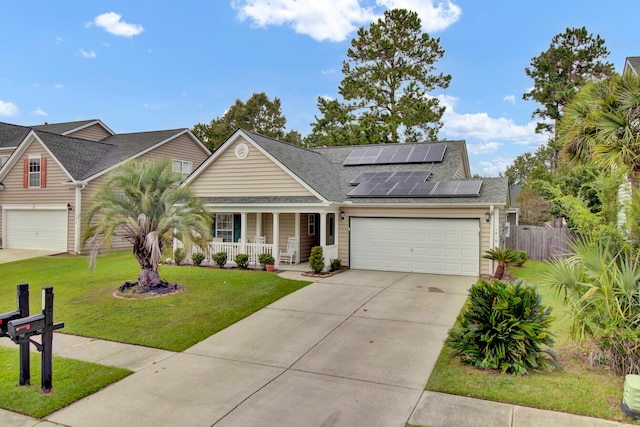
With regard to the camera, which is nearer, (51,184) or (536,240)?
(536,240)

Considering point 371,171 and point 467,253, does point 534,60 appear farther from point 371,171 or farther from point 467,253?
point 467,253

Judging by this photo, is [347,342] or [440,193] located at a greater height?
[440,193]

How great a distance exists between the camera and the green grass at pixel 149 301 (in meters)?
7.59

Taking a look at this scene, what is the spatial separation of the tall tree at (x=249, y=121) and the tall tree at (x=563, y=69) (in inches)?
980

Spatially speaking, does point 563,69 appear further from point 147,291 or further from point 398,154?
point 147,291

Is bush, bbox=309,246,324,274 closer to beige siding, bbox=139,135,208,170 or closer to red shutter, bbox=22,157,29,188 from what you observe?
beige siding, bbox=139,135,208,170

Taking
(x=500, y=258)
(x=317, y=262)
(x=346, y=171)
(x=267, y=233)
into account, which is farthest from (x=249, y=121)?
(x=500, y=258)

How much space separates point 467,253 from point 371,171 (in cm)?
614

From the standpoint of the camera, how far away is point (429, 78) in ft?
101

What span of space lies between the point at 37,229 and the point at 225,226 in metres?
10.4

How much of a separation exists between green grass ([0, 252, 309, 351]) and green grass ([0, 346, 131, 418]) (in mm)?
1165

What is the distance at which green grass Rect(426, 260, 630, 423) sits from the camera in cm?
458

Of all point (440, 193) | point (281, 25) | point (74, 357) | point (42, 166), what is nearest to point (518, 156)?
point (281, 25)

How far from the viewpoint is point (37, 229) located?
64.4 feet
